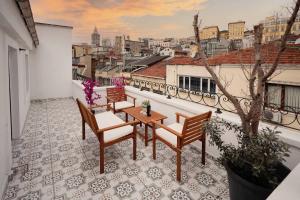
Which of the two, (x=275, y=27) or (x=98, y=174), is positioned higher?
(x=275, y=27)

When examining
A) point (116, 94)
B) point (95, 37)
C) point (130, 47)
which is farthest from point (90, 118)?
point (130, 47)

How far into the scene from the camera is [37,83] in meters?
7.32

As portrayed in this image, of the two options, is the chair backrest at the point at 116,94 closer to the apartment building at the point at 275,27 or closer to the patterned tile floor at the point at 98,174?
the patterned tile floor at the point at 98,174

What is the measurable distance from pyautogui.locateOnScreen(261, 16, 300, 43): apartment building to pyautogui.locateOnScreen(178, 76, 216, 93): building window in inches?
273

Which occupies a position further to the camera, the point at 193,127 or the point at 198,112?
the point at 198,112

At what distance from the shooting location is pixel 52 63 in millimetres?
7480

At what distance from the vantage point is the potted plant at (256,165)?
1.51 m

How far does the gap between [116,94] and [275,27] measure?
13.2 ft

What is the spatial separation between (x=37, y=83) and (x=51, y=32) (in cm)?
225

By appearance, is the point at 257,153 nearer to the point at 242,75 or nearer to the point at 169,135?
the point at 169,135

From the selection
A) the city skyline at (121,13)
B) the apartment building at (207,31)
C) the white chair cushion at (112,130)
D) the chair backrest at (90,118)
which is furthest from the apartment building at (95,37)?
the chair backrest at (90,118)

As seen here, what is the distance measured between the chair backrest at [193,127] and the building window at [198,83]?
6.39 metres

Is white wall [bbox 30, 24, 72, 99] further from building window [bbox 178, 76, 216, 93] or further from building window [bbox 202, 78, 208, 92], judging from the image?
building window [bbox 202, 78, 208, 92]

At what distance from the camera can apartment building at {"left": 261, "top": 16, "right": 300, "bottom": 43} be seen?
162 centimetres
